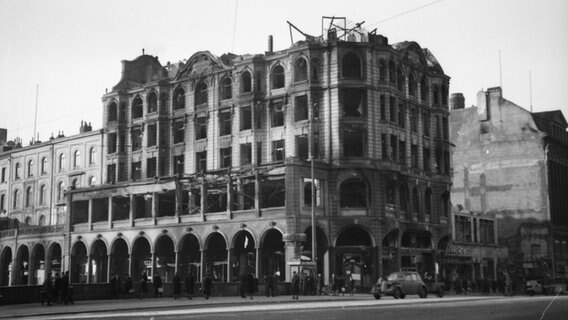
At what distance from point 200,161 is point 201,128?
124 inches

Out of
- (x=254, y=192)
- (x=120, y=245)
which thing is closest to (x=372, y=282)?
(x=254, y=192)

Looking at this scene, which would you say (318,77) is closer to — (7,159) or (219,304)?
(219,304)

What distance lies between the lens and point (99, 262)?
246 feet

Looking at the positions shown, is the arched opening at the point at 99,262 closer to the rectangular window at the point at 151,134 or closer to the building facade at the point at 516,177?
the rectangular window at the point at 151,134

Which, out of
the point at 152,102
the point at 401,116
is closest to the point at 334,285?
the point at 401,116

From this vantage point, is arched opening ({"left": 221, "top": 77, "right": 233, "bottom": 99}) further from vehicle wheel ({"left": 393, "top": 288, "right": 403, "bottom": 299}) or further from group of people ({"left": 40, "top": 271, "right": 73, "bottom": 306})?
group of people ({"left": 40, "top": 271, "right": 73, "bottom": 306})

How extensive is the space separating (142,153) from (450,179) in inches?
1175

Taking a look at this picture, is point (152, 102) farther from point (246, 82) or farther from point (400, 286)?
point (400, 286)

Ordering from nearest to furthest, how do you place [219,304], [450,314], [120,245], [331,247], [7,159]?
[450,314] < [219,304] < [331,247] < [120,245] < [7,159]

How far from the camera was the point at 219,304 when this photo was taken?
3612 cm

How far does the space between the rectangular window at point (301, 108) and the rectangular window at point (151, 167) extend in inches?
668

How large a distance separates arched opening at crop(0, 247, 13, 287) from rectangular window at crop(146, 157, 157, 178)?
72.3ft

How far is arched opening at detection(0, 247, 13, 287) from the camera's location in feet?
281

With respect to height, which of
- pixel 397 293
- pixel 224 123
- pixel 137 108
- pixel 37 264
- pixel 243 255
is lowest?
pixel 397 293
